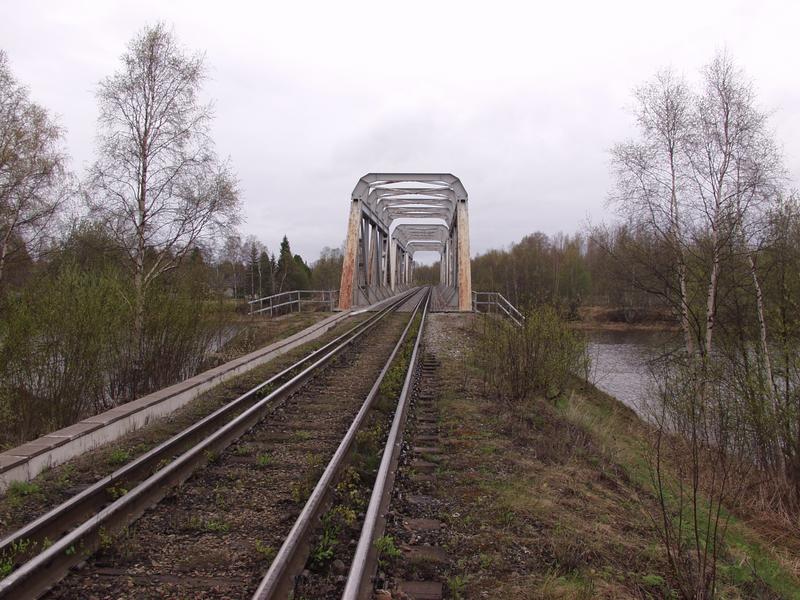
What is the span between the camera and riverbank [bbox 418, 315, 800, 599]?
3.07 meters

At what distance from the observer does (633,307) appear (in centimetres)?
3534

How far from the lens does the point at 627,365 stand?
65.8ft

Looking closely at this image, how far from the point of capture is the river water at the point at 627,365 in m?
13.0

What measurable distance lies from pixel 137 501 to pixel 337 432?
230cm

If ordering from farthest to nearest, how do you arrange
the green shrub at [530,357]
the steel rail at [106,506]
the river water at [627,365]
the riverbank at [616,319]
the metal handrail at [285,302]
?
1. the riverbank at [616,319]
2. the metal handrail at [285,302]
3. the river water at [627,365]
4. the green shrub at [530,357]
5. the steel rail at [106,506]

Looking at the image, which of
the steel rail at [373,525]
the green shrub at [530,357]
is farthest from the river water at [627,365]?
the steel rail at [373,525]

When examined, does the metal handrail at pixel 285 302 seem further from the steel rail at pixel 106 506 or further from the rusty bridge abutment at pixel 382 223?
the steel rail at pixel 106 506

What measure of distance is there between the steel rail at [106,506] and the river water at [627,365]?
639cm

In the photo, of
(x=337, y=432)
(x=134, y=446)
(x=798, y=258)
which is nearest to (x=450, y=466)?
(x=337, y=432)

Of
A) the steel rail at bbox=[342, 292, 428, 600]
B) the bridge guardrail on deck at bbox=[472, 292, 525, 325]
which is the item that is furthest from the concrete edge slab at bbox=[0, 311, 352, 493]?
the bridge guardrail on deck at bbox=[472, 292, 525, 325]

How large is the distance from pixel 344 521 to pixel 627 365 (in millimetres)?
18818

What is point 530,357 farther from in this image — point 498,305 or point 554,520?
point 498,305

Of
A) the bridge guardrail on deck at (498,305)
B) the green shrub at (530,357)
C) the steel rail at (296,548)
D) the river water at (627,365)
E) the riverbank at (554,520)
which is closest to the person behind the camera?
the steel rail at (296,548)

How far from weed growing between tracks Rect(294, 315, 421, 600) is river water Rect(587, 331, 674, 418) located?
16.7 feet
